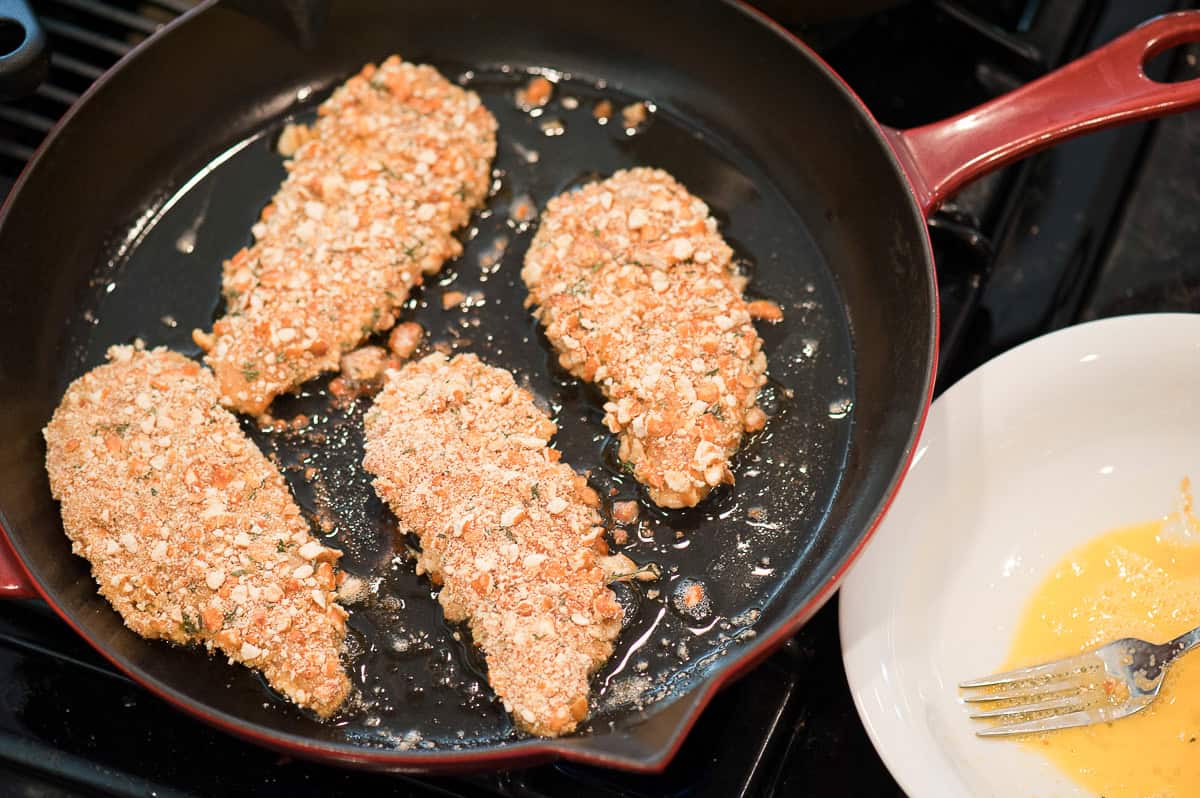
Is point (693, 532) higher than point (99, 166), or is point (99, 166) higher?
point (99, 166)

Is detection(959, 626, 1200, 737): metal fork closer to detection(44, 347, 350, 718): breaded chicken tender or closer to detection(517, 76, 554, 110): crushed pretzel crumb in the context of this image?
detection(44, 347, 350, 718): breaded chicken tender

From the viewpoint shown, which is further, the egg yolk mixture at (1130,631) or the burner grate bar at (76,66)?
the burner grate bar at (76,66)

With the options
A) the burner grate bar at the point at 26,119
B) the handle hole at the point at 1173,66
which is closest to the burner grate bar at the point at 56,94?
the burner grate bar at the point at 26,119

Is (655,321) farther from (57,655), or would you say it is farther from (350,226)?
(57,655)

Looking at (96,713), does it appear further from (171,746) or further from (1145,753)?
(1145,753)

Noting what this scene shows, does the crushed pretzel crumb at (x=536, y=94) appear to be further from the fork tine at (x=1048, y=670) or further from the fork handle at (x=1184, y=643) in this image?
the fork handle at (x=1184, y=643)

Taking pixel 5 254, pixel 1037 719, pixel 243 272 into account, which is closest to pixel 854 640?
pixel 1037 719

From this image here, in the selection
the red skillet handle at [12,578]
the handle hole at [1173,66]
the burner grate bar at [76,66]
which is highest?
the handle hole at [1173,66]
